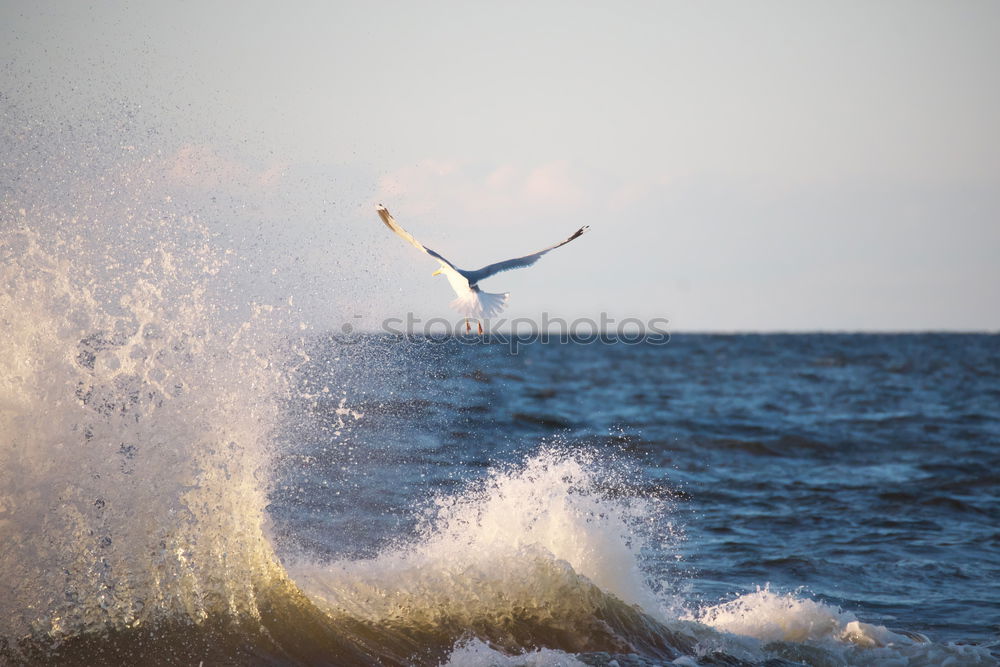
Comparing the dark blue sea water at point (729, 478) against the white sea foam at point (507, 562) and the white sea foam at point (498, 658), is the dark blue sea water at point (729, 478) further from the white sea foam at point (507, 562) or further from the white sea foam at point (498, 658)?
the white sea foam at point (498, 658)

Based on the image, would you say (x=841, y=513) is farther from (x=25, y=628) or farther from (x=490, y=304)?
(x=25, y=628)

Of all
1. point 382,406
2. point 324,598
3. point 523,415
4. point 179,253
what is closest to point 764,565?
point 324,598

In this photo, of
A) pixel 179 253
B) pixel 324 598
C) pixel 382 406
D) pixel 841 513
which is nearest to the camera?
pixel 324 598

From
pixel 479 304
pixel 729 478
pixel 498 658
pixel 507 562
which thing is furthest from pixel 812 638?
pixel 729 478

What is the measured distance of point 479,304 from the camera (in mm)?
9352

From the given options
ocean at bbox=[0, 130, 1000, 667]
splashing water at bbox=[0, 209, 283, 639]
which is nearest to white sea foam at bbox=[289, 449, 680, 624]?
ocean at bbox=[0, 130, 1000, 667]

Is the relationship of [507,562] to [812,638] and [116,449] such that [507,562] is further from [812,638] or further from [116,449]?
[116,449]

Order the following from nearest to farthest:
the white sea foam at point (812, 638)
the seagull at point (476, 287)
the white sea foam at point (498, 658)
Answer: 1. the white sea foam at point (498, 658)
2. the white sea foam at point (812, 638)
3. the seagull at point (476, 287)

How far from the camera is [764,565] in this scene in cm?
1027

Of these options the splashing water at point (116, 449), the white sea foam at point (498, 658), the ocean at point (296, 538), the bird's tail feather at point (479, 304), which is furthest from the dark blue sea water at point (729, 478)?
the bird's tail feather at point (479, 304)

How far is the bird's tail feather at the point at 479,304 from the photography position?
30.3ft

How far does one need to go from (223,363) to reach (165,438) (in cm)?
104

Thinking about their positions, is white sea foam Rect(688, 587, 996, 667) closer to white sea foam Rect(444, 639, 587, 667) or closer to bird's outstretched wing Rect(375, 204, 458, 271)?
white sea foam Rect(444, 639, 587, 667)

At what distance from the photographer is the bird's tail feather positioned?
30.3 ft
